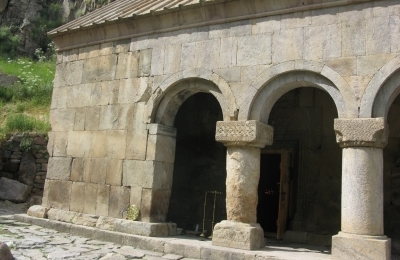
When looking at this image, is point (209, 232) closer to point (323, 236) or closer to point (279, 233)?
point (279, 233)

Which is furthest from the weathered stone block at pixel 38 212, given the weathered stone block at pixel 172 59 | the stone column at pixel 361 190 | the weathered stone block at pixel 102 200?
the stone column at pixel 361 190

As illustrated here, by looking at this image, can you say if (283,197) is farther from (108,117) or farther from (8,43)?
(8,43)

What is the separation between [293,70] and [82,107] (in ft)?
13.6

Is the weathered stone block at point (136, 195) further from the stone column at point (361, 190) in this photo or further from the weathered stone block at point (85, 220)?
the stone column at point (361, 190)

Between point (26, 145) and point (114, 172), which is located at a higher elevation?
point (26, 145)

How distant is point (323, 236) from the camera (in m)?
7.20

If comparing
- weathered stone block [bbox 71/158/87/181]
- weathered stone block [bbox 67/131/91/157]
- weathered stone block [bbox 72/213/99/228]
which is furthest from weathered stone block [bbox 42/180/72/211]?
weathered stone block [bbox 67/131/91/157]

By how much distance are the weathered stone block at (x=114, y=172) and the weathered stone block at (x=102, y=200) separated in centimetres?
14

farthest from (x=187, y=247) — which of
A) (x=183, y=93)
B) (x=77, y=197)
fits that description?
(x=77, y=197)

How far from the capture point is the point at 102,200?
725 cm

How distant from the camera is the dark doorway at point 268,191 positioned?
9.39 m

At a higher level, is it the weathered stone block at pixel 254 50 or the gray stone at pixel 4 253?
the weathered stone block at pixel 254 50

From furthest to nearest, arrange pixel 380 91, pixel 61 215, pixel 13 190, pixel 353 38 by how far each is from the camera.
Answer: pixel 13 190
pixel 61 215
pixel 353 38
pixel 380 91

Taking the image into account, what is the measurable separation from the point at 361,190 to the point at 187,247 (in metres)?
2.47
